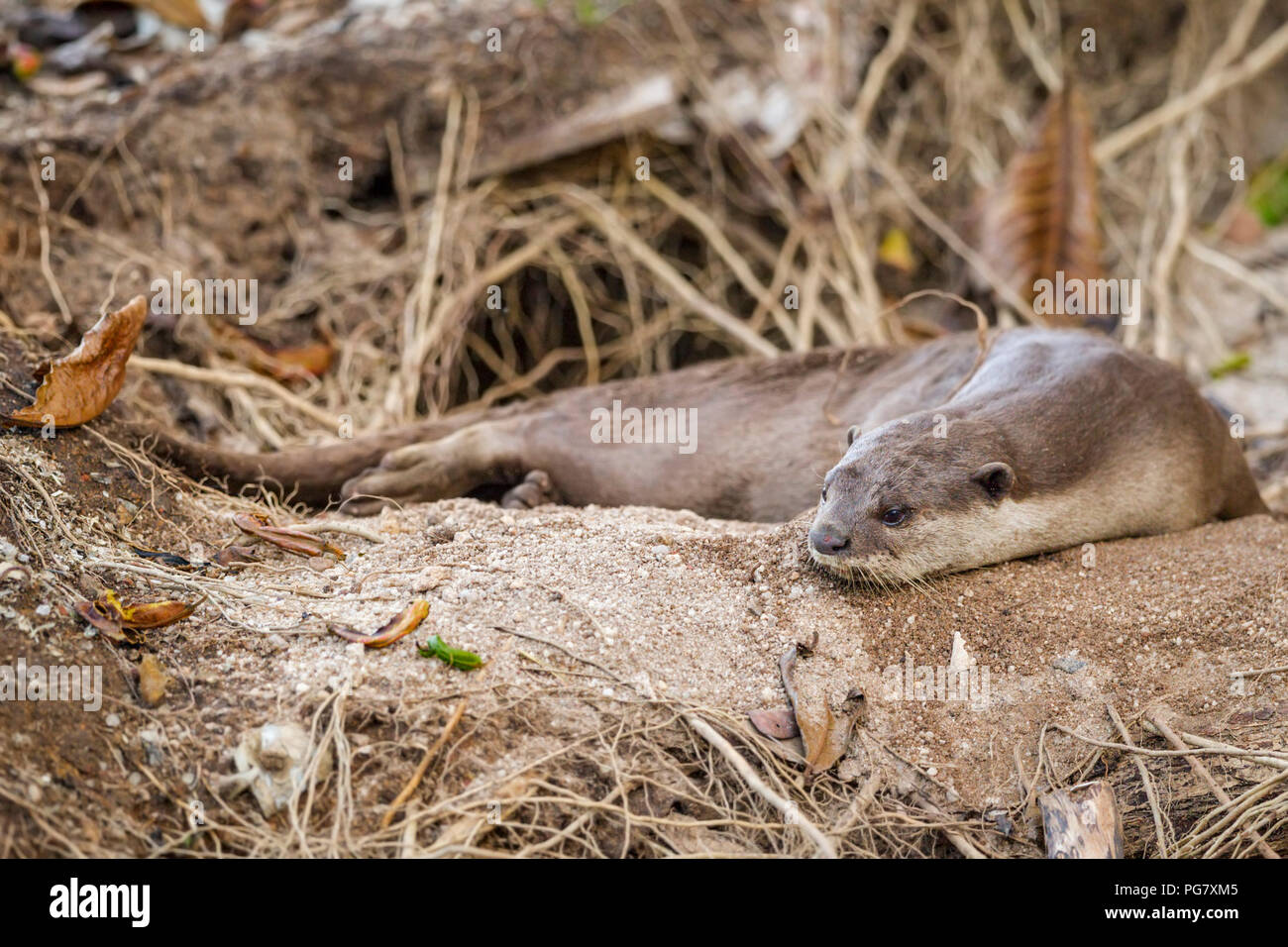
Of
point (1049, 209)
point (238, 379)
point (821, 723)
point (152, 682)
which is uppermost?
point (1049, 209)

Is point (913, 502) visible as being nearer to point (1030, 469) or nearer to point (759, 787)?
point (1030, 469)

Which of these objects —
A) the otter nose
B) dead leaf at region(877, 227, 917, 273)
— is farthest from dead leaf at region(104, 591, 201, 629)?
dead leaf at region(877, 227, 917, 273)

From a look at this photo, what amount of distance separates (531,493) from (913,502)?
114 centimetres

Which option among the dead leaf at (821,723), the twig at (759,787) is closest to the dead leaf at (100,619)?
the twig at (759,787)

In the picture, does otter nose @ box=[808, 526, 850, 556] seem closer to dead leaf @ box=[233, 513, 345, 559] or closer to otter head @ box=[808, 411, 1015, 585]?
otter head @ box=[808, 411, 1015, 585]

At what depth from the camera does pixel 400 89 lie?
508cm

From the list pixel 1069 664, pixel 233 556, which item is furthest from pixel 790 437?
pixel 233 556

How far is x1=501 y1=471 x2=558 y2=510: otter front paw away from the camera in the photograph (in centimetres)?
341

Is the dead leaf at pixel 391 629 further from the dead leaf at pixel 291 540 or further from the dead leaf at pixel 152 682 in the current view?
the dead leaf at pixel 291 540

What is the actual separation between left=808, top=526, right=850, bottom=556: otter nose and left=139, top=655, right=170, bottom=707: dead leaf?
139 centimetres

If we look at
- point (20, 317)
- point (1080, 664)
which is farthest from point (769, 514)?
point (20, 317)

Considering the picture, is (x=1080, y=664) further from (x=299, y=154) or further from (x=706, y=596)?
(x=299, y=154)

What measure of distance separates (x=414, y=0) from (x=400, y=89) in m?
0.46

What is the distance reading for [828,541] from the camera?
8.90 ft
